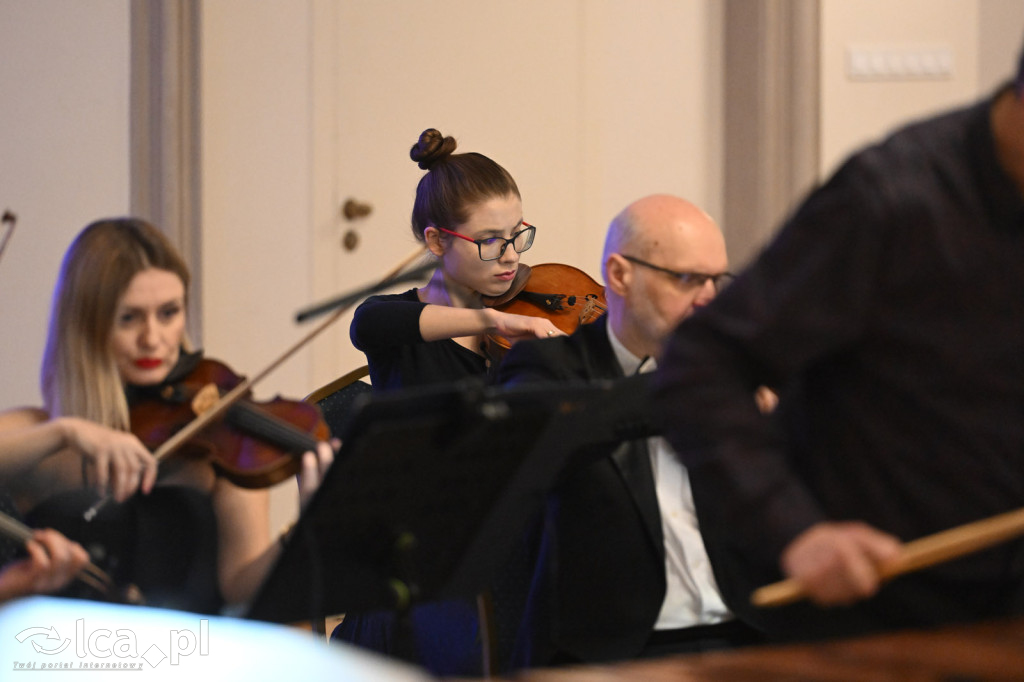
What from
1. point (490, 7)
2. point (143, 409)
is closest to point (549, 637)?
point (143, 409)

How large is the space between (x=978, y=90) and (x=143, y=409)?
3.08m

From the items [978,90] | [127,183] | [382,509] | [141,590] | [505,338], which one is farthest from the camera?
[978,90]

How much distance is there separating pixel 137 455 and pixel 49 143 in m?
2.12

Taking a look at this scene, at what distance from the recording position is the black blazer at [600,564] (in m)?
1.57

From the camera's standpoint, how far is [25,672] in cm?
65

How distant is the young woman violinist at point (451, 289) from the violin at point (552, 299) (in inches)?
1.0

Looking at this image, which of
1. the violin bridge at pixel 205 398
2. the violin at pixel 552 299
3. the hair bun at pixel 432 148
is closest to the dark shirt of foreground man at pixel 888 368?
the violin bridge at pixel 205 398

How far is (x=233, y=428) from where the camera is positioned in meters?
1.64

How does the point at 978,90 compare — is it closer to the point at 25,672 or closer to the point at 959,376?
the point at 959,376

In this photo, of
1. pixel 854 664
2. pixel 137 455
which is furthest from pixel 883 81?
pixel 854 664

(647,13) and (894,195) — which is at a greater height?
(647,13)

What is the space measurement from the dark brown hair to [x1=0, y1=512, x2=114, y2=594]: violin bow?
98 centimetres

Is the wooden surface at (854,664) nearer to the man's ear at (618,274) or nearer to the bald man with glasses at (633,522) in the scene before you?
the bald man with glasses at (633,522)

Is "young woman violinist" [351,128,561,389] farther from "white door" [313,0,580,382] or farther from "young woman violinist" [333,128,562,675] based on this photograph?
"white door" [313,0,580,382]
